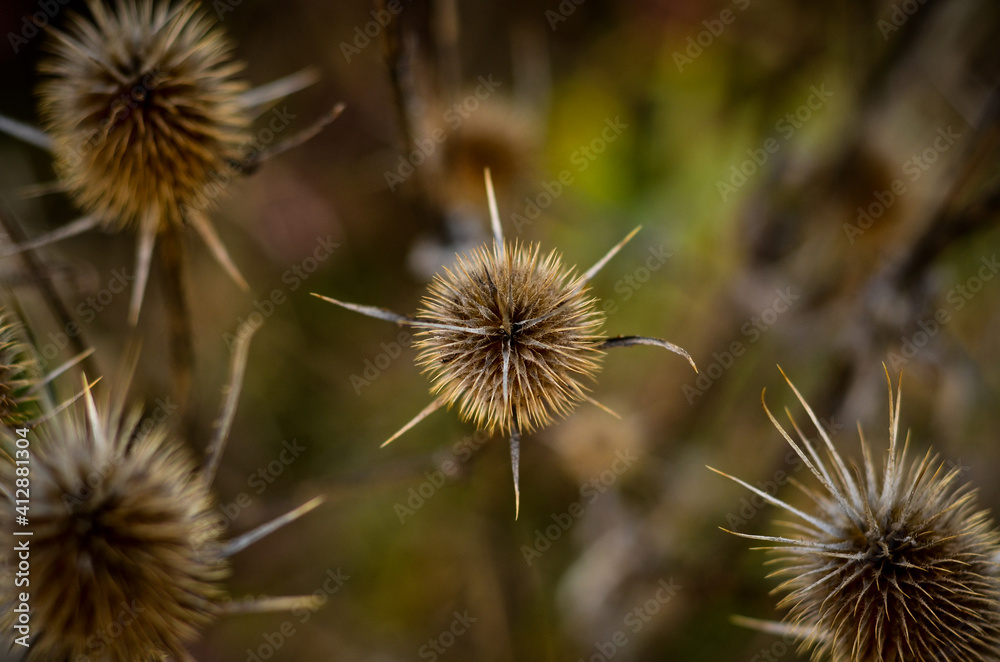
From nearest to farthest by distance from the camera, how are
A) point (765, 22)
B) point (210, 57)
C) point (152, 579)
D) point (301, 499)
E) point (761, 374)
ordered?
point (152, 579) < point (210, 57) < point (301, 499) < point (761, 374) < point (765, 22)

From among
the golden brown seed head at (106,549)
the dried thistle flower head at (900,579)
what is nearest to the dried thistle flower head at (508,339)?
the dried thistle flower head at (900,579)

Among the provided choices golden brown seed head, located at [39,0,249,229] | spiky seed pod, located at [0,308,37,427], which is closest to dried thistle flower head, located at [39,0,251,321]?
golden brown seed head, located at [39,0,249,229]

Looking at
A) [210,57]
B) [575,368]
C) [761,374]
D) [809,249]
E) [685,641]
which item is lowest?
[685,641]

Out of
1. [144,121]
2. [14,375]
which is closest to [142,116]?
[144,121]

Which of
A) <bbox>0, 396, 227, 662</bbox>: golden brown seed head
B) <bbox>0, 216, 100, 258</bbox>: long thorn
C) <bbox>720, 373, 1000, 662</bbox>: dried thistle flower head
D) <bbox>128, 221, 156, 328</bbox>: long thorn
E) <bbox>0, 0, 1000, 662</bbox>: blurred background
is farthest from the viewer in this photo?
<bbox>0, 0, 1000, 662</bbox>: blurred background

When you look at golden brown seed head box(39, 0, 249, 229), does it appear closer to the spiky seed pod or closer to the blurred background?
the spiky seed pod

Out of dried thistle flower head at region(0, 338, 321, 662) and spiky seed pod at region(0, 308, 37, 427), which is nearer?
dried thistle flower head at region(0, 338, 321, 662)

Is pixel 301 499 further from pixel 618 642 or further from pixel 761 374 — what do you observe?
pixel 761 374

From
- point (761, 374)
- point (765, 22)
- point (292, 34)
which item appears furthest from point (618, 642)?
point (292, 34)
